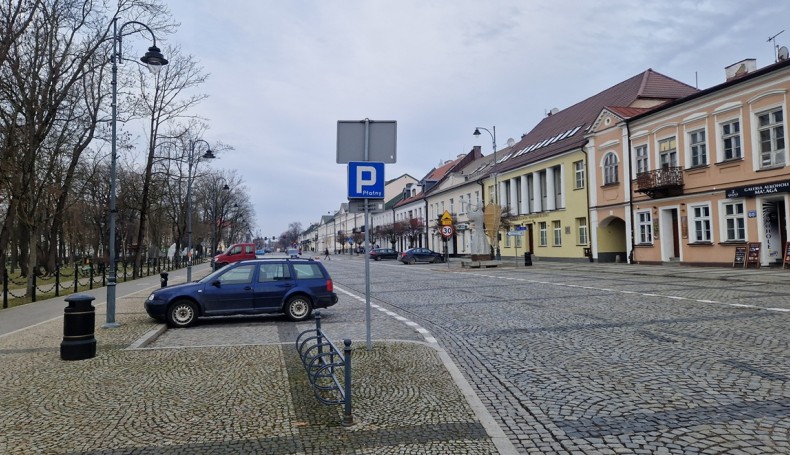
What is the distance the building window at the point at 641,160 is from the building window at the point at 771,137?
735 cm

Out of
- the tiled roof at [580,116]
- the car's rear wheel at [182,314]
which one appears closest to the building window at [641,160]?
the tiled roof at [580,116]

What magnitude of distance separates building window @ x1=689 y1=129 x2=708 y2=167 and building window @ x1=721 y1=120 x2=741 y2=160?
43.4 inches

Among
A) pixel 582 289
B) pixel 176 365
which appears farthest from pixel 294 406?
pixel 582 289

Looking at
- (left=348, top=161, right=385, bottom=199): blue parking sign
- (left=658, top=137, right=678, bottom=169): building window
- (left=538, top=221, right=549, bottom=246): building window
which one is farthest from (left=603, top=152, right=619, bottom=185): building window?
(left=348, top=161, right=385, bottom=199): blue parking sign

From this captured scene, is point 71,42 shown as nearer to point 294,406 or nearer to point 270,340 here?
point 270,340

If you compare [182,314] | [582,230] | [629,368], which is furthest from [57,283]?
[582,230]

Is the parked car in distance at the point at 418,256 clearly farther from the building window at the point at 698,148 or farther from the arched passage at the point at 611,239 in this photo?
the building window at the point at 698,148

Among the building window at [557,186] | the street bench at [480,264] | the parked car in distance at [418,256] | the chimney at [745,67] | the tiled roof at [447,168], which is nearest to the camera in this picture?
the chimney at [745,67]

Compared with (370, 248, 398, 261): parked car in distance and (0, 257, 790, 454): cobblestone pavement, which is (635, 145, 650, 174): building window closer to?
(0, 257, 790, 454): cobblestone pavement

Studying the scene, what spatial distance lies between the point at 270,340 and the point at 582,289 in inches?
463

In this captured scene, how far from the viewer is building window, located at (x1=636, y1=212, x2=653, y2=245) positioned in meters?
31.2

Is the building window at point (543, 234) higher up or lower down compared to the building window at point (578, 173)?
lower down

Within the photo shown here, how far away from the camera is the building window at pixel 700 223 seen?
27.2m

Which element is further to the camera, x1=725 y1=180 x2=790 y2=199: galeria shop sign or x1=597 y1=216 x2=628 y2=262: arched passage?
x1=597 y1=216 x2=628 y2=262: arched passage
